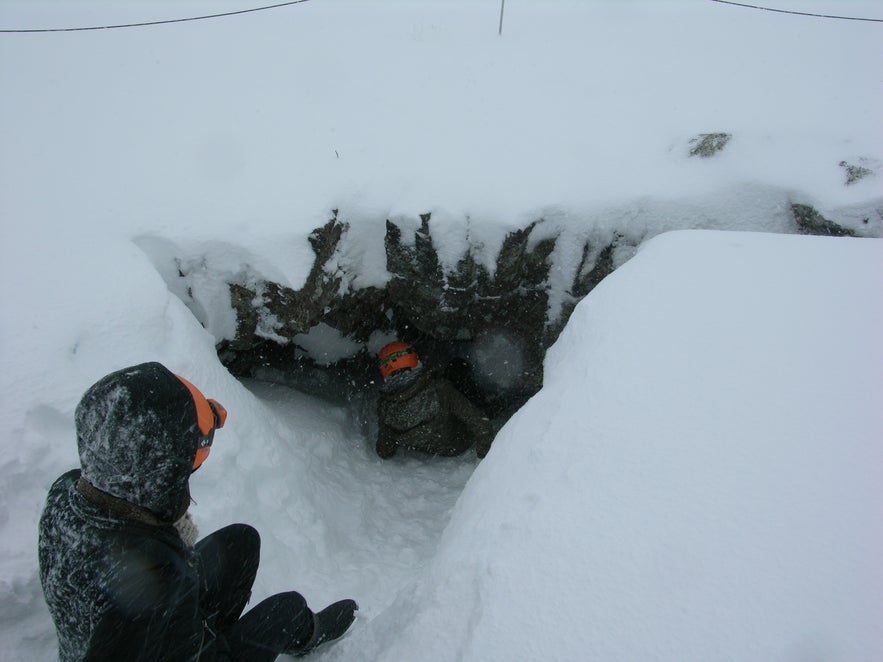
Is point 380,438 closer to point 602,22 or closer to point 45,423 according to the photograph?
point 45,423

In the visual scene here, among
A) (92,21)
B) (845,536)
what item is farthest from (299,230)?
(92,21)

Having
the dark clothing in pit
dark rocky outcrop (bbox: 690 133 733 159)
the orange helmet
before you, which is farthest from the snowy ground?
the orange helmet

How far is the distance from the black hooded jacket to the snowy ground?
43.5 inches

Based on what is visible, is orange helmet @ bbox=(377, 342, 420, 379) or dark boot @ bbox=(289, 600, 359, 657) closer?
dark boot @ bbox=(289, 600, 359, 657)

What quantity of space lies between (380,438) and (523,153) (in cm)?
385

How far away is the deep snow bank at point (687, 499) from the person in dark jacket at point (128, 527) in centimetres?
111

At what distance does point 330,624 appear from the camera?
9.43ft

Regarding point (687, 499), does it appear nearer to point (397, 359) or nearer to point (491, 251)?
point (491, 251)

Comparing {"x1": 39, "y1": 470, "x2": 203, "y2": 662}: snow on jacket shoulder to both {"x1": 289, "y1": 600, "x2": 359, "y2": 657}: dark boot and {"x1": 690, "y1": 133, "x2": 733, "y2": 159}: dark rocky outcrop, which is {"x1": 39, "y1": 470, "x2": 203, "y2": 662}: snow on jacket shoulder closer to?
{"x1": 289, "y1": 600, "x2": 359, "y2": 657}: dark boot

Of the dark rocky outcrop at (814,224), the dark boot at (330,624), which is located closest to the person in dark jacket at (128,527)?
the dark boot at (330,624)

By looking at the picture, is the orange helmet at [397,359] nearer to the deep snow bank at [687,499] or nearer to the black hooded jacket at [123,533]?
the deep snow bank at [687,499]

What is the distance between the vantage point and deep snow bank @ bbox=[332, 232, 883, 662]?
1747 millimetres

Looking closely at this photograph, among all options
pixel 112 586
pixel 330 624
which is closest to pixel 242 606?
pixel 330 624

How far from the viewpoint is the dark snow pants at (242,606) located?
239 centimetres
